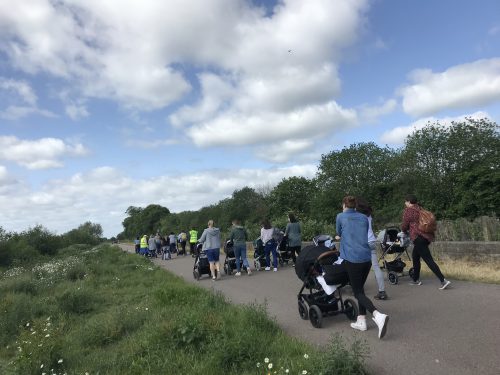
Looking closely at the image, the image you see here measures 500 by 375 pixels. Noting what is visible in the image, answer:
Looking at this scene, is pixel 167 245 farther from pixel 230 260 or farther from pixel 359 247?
pixel 359 247

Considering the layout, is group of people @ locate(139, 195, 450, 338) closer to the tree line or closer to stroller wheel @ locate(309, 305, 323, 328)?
stroller wheel @ locate(309, 305, 323, 328)

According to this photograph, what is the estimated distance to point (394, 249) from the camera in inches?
394

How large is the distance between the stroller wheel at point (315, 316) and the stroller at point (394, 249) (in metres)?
3.57

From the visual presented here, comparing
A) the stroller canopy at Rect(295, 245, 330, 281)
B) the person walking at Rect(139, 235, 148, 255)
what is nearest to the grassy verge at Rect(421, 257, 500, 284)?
the stroller canopy at Rect(295, 245, 330, 281)

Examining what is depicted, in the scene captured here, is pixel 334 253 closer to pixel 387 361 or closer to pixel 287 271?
pixel 387 361

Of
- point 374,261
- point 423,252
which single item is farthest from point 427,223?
point 374,261

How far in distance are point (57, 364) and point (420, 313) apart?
17.6 ft

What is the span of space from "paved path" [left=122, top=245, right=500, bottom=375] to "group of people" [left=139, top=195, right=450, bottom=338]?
28 centimetres

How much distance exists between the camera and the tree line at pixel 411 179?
33562 millimetres

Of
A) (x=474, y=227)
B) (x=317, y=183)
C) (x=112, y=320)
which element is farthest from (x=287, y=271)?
(x=317, y=183)

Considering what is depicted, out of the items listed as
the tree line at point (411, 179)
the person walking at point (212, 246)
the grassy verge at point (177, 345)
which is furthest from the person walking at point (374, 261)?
the tree line at point (411, 179)

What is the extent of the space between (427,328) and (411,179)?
125 ft

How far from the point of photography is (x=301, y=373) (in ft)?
14.2

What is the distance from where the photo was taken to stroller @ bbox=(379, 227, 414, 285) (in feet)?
31.5
